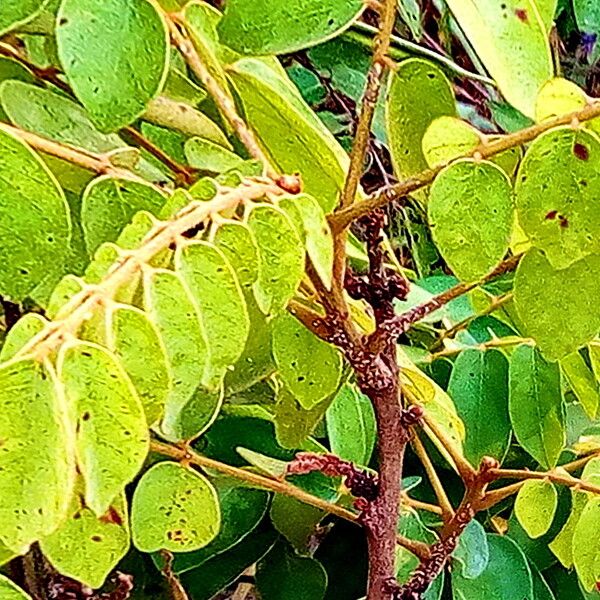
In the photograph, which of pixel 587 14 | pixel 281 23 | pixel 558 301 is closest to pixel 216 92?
pixel 281 23

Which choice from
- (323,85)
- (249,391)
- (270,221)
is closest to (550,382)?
(249,391)

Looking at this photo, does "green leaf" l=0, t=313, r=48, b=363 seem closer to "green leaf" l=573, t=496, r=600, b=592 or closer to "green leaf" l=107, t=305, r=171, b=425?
"green leaf" l=107, t=305, r=171, b=425

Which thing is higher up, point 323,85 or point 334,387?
point 334,387

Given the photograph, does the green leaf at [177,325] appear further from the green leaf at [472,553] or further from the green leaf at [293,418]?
the green leaf at [472,553]

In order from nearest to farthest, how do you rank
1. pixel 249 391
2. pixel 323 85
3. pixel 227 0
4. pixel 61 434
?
pixel 61 434, pixel 227 0, pixel 249 391, pixel 323 85

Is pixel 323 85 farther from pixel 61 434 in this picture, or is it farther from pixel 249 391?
pixel 61 434

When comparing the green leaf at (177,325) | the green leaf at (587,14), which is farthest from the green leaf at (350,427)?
the green leaf at (587,14)

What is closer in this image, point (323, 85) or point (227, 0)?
point (227, 0)


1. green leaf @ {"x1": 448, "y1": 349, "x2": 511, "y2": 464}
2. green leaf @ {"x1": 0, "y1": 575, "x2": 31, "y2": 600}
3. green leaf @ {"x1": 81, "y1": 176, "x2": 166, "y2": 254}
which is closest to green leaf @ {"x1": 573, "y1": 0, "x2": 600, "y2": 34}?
green leaf @ {"x1": 448, "y1": 349, "x2": 511, "y2": 464}
